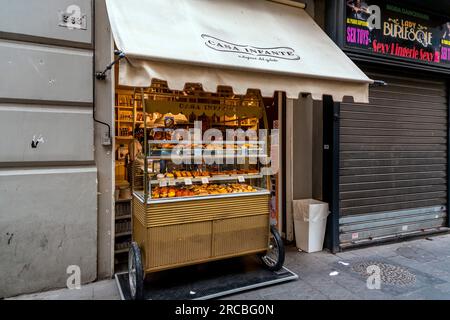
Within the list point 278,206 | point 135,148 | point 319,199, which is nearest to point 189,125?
point 135,148

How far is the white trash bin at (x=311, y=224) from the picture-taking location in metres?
5.07

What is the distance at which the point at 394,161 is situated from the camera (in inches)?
229

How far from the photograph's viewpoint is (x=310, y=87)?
371cm

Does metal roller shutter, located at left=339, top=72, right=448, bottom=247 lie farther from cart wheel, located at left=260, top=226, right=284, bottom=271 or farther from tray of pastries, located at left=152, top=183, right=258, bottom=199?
tray of pastries, located at left=152, top=183, right=258, bottom=199

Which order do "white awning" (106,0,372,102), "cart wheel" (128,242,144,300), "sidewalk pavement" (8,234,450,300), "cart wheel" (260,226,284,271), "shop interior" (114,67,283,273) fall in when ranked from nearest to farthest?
"white awning" (106,0,372,102) → "cart wheel" (128,242,144,300) → "sidewalk pavement" (8,234,450,300) → "shop interior" (114,67,283,273) → "cart wheel" (260,226,284,271)

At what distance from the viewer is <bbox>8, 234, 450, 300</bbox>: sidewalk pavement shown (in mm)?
3654

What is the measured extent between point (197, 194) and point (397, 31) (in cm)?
473

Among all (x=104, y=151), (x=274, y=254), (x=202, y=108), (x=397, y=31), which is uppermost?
(x=397, y=31)

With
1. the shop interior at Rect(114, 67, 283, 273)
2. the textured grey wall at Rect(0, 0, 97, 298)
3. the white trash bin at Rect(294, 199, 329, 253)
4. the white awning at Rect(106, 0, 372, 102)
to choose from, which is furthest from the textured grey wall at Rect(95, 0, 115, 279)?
the white trash bin at Rect(294, 199, 329, 253)

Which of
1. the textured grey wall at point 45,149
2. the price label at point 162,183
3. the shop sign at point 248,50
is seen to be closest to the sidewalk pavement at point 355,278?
the textured grey wall at point 45,149

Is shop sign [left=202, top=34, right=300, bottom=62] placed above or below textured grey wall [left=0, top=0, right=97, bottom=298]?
above

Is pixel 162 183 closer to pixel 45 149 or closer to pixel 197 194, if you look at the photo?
pixel 197 194

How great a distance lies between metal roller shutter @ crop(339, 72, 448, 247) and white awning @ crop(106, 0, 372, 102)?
149cm

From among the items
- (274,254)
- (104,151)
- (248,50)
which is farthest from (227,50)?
(274,254)
